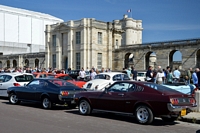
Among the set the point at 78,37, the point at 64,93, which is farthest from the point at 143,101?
the point at 78,37

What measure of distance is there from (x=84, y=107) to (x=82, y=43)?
37214mm

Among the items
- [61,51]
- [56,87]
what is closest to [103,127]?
[56,87]

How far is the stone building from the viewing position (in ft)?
159

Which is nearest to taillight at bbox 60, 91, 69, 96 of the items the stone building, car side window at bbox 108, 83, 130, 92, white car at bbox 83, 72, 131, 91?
car side window at bbox 108, 83, 130, 92

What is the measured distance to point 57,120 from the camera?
10.5m

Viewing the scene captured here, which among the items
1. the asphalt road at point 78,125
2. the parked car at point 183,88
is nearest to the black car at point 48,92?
the asphalt road at point 78,125

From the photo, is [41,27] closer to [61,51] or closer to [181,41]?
[61,51]

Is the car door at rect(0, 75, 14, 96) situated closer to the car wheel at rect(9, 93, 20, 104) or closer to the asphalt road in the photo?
the car wheel at rect(9, 93, 20, 104)

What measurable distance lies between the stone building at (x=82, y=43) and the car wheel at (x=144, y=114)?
126 ft

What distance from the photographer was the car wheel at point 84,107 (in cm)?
1171

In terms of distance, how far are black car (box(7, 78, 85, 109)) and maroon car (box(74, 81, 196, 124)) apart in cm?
163

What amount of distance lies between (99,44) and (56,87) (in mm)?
37490

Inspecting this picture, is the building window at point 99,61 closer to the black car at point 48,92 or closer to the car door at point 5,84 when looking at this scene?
the car door at point 5,84

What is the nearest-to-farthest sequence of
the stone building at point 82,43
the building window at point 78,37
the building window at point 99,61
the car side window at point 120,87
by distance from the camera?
the car side window at point 120,87, the stone building at point 82,43, the building window at point 78,37, the building window at point 99,61
